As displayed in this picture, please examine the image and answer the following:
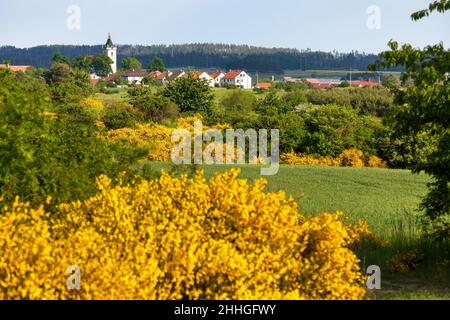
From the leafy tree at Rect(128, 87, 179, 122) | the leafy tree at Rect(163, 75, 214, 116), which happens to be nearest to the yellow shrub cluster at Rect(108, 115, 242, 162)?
the leafy tree at Rect(128, 87, 179, 122)

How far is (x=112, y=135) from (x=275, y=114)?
18.4 m

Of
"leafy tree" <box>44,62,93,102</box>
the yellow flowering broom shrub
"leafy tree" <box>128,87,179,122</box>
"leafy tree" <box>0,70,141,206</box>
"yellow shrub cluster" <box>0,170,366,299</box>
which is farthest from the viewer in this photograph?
"leafy tree" <box>44,62,93,102</box>

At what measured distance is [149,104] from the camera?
243 ft

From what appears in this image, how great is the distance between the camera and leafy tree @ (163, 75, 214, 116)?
82.6 metres

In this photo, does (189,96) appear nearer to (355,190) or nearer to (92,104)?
(92,104)

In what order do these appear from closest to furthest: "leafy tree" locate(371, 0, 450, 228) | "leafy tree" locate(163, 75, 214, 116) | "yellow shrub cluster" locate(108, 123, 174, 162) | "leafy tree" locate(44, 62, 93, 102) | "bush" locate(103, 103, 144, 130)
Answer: "leafy tree" locate(371, 0, 450, 228) → "yellow shrub cluster" locate(108, 123, 174, 162) → "bush" locate(103, 103, 144, 130) → "leafy tree" locate(163, 75, 214, 116) → "leafy tree" locate(44, 62, 93, 102)

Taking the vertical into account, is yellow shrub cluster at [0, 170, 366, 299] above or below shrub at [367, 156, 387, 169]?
above

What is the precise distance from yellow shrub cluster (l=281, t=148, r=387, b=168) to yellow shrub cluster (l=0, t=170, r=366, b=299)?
Answer: 52.2 meters

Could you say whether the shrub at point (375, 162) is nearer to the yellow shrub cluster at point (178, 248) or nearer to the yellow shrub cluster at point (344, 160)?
the yellow shrub cluster at point (344, 160)

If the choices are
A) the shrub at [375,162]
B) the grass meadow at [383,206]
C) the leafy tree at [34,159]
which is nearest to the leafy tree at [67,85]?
the shrub at [375,162]

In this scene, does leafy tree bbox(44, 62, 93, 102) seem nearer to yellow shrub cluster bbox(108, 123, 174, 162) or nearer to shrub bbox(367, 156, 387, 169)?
yellow shrub cluster bbox(108, 123, 174, 162)

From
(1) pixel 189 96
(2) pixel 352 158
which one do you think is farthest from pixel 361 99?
(2) pixel 352 158

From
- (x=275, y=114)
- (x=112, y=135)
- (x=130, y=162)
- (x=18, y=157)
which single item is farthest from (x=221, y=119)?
(x=18, y=157)
